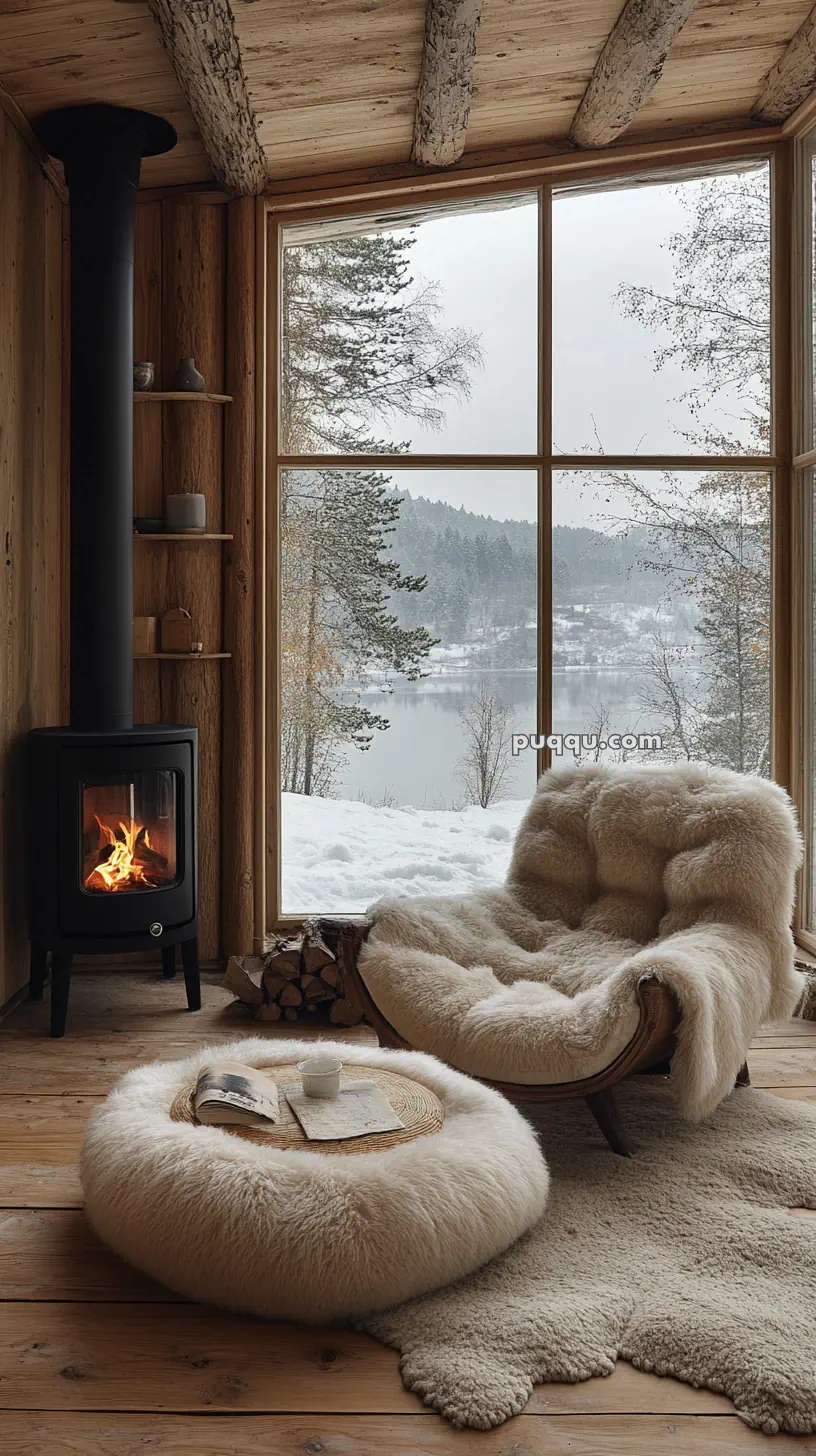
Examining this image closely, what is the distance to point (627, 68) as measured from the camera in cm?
387

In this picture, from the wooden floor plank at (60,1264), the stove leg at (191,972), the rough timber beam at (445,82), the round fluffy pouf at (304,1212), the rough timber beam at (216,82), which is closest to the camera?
the round fluffy pouf at (304,1212)

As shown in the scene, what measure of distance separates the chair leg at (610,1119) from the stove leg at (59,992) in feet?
5.81

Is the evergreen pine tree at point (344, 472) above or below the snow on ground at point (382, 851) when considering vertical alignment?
above

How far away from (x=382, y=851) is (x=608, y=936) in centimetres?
168

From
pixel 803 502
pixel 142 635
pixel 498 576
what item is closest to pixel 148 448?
pixel 142 635

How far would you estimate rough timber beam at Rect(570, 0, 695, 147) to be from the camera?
139 inches

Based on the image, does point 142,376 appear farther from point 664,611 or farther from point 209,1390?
point 209,1390

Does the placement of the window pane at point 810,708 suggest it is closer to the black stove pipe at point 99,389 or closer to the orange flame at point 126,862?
the orange flame at point 126,862

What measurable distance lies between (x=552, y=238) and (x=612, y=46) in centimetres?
87

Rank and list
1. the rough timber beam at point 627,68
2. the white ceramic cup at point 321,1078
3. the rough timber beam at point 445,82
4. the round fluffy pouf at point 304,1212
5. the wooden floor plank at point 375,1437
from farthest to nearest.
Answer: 1. the rough timber beam at point 627,68
2. the rough timber beam at point 445,82
3. the white ceramic cup at point 321,1078
4. the round fluffy pouf at point 304,1212
5. the wooden floor plank at point 375,1437

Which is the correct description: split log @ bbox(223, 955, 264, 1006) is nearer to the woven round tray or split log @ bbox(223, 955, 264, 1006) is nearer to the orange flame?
the orange flame

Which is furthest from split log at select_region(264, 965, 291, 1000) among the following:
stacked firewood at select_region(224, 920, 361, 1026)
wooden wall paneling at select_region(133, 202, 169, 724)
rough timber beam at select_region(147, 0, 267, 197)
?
rough timber beam at select_region(147, 0, 267, 197)

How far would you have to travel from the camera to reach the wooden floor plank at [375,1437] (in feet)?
5.65

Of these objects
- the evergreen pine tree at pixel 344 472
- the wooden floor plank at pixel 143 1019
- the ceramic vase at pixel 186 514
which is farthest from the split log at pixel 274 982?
the ceramic vase at pixel 186 514
